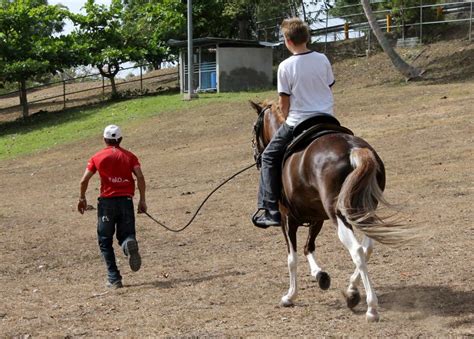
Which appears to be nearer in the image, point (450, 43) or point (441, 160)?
point (441, 160)

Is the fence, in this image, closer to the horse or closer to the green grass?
the green grass

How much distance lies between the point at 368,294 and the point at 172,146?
59.5ft

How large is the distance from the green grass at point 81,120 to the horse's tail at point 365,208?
22.1m

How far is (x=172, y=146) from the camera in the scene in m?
23.8

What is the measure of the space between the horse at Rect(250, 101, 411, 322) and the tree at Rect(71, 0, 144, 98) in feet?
101

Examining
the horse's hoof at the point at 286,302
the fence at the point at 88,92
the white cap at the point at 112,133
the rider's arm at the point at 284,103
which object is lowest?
the fence at the point at 88,92

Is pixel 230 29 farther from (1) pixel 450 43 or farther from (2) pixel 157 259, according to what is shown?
(2) pixel 157 259

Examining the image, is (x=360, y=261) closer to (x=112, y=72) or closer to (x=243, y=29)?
(x=112, y=72)

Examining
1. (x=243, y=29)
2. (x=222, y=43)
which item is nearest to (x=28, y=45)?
(x=222, y=43)

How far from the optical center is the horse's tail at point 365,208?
5926 millimetres

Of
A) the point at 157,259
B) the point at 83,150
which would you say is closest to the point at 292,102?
the point at 157,259

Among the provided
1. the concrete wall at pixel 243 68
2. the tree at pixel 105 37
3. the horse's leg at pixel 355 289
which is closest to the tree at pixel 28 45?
the tree at pixel 105 37

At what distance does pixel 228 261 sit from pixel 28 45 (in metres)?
28.9

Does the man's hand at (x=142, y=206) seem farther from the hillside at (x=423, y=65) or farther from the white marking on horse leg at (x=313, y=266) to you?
the hillside at (x=423, y=65)
